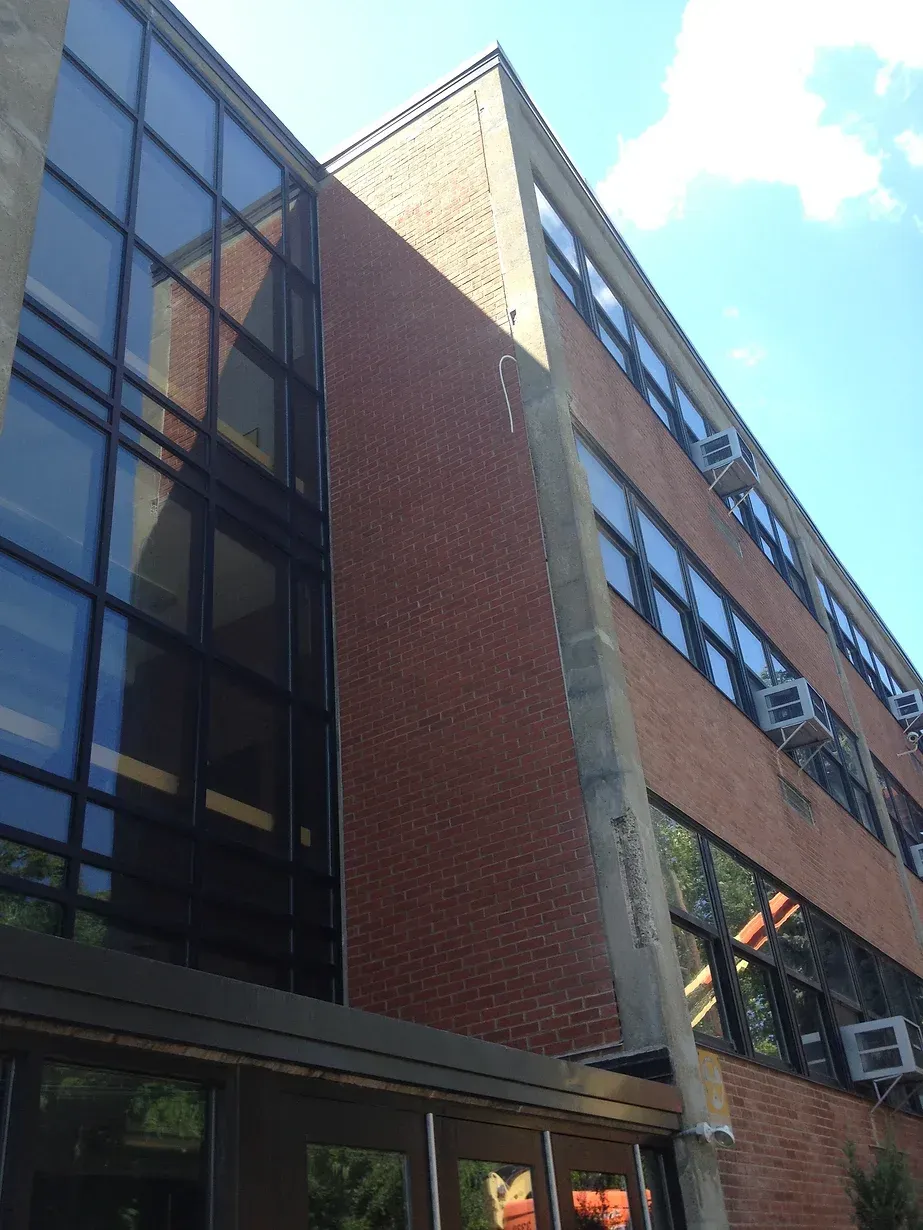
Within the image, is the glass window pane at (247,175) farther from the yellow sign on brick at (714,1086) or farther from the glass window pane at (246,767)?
the yellow sign on brick at (714,1086)

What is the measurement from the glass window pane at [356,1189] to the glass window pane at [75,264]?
631cm

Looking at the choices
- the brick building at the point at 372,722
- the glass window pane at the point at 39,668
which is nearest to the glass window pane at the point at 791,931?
the brick building at the point at 372,722

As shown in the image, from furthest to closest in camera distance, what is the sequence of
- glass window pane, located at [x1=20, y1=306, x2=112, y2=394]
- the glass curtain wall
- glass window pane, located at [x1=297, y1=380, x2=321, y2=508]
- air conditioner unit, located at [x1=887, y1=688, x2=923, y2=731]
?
air conditioner unit, located at [x1=887, y1=688, x2=923, y2=731]
glass window pane, located at [x1=297, y1=380, x2=321, y2=508]
glass window pane, located at [x1=20, y1=306, x2=112, y2=394]
the glass curtain wall

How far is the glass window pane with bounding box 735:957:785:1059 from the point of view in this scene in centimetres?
962

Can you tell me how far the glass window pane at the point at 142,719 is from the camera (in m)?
7.61

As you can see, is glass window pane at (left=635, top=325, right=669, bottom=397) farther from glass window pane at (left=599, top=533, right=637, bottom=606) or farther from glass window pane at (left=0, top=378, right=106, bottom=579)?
glass window pane at (left=0, top=378, right=106, bottom=579)

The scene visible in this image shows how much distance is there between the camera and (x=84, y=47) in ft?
32.6

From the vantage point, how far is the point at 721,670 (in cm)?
1263

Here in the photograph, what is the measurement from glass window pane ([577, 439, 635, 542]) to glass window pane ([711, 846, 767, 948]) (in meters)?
3.19

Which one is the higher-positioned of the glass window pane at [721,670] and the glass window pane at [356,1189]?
the glass window pane at [721,670]

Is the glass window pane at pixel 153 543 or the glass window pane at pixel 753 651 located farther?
the glass window pane at pixel 753 651

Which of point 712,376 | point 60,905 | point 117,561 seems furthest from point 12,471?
point 712,376

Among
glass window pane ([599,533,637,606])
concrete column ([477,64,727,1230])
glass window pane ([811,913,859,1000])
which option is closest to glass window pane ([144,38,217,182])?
concrete column ([477,64,727,1230])

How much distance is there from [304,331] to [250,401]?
183 centimetres
